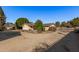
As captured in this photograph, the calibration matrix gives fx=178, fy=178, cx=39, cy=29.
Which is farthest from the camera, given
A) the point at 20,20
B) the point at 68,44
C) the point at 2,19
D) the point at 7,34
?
the point at 7,34

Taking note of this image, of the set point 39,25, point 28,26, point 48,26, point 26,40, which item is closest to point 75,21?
point 48,26

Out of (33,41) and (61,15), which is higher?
(61,15)

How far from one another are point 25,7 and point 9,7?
0.58m

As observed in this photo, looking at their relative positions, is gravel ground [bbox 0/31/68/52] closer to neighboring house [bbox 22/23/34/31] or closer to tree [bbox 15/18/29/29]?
neighboring house [bbox 22/23/34/31]

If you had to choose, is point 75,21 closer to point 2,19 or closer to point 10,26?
point 10,26

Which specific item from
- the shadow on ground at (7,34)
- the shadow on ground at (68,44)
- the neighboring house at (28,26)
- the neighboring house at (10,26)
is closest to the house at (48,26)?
the neighboring house at (28,26)

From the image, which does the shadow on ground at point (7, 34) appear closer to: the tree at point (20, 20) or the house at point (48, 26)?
the tree at point (20, 20)

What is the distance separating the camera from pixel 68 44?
6160 millimetres

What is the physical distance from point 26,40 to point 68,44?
1.47 m
